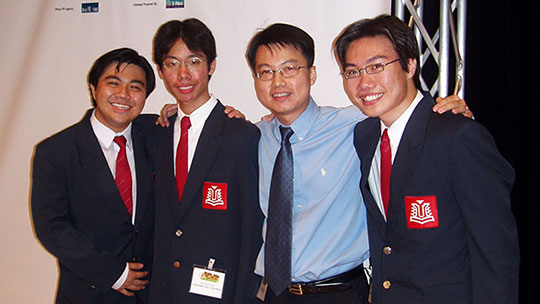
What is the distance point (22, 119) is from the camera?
10.4 ft

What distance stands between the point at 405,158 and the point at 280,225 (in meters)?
0.59

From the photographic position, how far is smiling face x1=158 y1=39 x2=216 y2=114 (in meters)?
2.09

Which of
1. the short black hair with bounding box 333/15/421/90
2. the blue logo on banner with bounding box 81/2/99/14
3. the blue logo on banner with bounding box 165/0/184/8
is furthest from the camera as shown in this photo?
the blue logo on banner with bounding box 81/2/99/14

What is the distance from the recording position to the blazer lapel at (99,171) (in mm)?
2049

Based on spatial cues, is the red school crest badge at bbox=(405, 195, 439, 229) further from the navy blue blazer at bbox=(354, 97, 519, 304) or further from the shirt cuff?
the shirt cuff

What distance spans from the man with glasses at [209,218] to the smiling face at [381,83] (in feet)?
1.88

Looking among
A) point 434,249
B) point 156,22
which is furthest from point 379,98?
point 156,22

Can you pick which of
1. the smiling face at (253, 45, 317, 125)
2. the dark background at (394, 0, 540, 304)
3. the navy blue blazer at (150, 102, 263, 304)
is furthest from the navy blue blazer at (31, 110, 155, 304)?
the dark background at (394, 0, 540, 304)

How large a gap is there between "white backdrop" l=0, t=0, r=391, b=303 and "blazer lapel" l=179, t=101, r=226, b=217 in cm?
91

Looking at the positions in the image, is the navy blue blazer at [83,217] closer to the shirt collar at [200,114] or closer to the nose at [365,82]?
the shirt collar at [200,114]

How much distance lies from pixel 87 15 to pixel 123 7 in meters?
0.28

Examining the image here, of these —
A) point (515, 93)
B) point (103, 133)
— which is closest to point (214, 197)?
point (103, 133)

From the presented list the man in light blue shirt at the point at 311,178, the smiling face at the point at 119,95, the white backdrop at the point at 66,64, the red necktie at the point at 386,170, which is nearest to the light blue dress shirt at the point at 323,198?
the man in light blue shirt at the point at 311,178

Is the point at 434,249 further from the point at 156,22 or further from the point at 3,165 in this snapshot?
the point at 3,165
